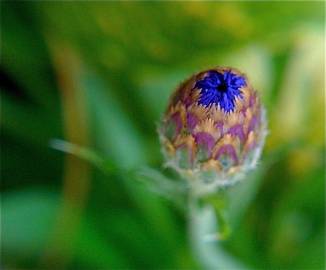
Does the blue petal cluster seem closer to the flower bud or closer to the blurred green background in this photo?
the flower bud

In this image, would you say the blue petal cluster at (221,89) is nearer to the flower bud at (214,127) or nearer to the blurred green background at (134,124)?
the flower bud at (214,127)

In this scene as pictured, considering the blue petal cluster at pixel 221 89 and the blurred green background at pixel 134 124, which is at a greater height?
the blurred green background at pixel 134 124

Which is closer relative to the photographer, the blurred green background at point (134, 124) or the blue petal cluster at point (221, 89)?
Answer: the blue petal cluster at point (221, 89)

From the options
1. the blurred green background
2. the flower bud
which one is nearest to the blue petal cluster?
the flower bud

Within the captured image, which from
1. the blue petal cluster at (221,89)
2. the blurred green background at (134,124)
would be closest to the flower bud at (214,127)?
the blue petal cluster at (221,89)

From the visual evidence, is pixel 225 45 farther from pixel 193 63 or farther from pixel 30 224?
pixel 30 224

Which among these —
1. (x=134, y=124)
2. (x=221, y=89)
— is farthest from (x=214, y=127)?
(x=134, y=124)

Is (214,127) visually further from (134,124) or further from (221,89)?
(134,124)
